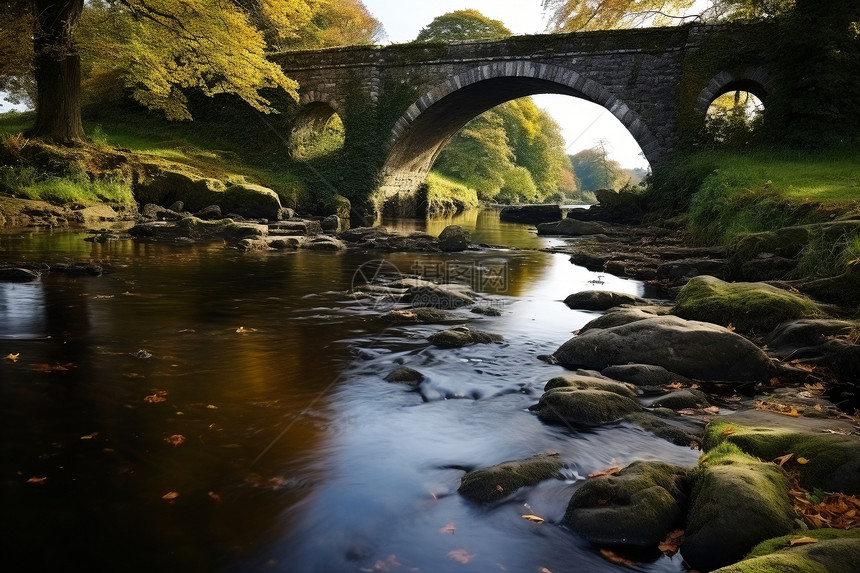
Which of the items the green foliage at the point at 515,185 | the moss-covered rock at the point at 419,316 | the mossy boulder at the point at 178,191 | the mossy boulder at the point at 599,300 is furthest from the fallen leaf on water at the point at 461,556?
the green foliage at the point at 515,185

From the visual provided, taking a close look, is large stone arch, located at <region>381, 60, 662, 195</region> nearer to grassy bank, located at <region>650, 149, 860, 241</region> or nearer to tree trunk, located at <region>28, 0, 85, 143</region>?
grassy bank, located at <region>650, 149, 860, 241</region>

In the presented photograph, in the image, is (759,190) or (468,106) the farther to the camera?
(468,106)

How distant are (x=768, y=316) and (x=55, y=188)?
54.4ft

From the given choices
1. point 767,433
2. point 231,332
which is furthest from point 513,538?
point 231,332

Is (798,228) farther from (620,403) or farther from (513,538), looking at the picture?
(513,538)

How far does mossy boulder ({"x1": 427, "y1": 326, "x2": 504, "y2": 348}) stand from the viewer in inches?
259

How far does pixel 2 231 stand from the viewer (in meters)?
13.4

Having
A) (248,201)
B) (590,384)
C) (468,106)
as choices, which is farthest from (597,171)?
(590,384)

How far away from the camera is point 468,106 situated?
88.3ft

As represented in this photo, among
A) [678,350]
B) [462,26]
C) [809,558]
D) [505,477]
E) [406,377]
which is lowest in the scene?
[505,477]

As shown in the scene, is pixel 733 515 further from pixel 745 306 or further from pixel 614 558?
pixel 745 306

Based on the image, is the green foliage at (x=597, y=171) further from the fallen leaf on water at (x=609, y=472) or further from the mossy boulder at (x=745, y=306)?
the fallen leaf on water at (x=609, y=472)

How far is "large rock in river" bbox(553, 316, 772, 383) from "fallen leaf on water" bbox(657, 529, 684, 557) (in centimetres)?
259

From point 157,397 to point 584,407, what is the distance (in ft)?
10.3
